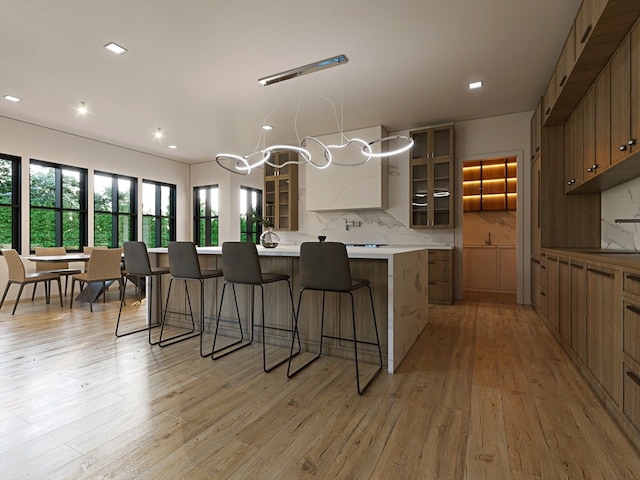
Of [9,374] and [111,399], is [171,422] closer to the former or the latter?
[111,399]

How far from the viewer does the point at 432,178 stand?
538 centimetres

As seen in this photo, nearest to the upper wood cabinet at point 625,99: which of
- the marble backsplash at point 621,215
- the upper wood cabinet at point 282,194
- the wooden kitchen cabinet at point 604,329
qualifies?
the marble backsplash at point 621,215

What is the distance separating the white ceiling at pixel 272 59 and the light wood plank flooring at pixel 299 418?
282 cm

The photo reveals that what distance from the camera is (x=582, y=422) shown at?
1.82 metres

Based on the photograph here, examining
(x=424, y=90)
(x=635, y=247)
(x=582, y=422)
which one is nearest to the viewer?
(x=582, y=422)

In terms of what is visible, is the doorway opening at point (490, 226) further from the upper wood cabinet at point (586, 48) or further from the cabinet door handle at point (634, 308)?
the cabinet door handle at point (634, 308)

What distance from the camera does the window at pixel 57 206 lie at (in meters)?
5.65

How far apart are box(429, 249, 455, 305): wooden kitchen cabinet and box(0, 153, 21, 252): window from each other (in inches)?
256

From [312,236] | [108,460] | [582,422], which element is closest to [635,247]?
[582,422]

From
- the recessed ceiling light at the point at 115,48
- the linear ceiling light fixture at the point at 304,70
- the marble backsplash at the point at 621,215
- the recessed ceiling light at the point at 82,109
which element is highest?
the recessed ceiling light at the point at 115,48

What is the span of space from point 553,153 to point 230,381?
4164 mm

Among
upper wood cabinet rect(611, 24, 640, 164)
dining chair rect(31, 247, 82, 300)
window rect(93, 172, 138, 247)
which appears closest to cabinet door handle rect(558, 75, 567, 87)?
upper wood cabinet rect(611, 24, 640, 164)

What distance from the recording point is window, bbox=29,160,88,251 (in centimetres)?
565

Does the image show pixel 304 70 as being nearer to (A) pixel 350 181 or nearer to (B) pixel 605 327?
(A) pixel 350 181
